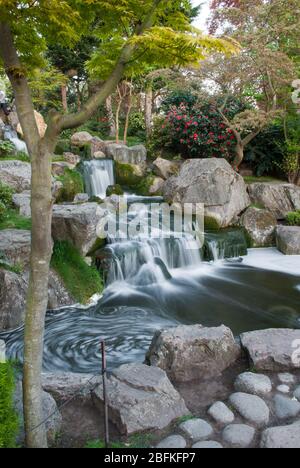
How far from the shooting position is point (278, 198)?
12.1 meters

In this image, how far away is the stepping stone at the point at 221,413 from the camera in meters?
3.44

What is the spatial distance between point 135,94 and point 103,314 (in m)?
15.1

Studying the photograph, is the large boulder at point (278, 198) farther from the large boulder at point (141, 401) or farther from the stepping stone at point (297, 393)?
the large boulder at point (141, 401)

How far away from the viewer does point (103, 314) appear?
265 inches

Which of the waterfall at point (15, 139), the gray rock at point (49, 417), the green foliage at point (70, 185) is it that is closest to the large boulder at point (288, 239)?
the green foliage at point (70, 185)

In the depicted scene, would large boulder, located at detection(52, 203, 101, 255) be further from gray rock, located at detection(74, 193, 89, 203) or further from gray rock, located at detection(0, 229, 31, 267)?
gray rock, located at detection(74, 193, 89, 203)

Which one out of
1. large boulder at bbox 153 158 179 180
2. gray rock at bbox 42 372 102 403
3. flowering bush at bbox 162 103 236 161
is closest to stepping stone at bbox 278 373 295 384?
gray rock at bbox 42 372 102 403

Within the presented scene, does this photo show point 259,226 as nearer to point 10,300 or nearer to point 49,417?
point 10,300

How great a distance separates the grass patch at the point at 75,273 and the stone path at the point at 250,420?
392cm

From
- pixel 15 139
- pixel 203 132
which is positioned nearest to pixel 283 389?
pixel 203 132

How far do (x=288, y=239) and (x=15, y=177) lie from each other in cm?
829

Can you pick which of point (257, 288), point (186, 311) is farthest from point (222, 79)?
point (186, 311)

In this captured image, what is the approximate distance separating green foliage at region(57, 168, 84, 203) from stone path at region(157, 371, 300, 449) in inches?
331

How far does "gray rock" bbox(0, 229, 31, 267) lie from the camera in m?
6.37
